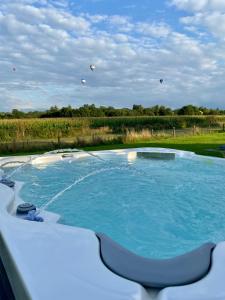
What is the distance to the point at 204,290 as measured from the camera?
1986 mm

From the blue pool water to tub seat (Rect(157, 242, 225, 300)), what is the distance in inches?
61.9

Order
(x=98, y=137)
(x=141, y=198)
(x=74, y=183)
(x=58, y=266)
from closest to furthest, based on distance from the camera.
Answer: (x=58, y=266) < (x=141, y=198) < (x=74, y=183) < (x=98, y=137)

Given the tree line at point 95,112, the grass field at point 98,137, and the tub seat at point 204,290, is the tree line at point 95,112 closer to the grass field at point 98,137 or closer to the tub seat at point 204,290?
the grass field at point 98,137

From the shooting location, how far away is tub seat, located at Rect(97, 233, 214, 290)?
2158mm

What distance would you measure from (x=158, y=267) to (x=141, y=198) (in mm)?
3800

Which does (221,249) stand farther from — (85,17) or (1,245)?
(85,17)

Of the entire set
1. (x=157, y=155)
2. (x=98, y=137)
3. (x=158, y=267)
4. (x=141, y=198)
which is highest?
(x=98, y=137)

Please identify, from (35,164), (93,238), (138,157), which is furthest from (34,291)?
(138,157)

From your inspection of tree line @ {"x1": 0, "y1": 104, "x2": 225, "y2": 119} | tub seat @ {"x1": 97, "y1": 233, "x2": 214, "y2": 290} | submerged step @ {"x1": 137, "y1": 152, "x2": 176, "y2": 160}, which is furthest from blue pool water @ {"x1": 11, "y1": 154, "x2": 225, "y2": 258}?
tree line @ {"x1": 0, "y1": 104, "x2": 225, "y2": 119}

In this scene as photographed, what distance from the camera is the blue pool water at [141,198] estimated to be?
431 centimetres

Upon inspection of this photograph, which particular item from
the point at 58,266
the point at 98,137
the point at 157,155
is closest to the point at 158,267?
the point at 58,266

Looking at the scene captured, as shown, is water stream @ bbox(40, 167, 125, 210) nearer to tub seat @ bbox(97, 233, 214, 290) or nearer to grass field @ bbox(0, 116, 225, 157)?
tub seat @ bbox(97, 233, 214, 290)

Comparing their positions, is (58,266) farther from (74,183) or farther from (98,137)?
(98,137)

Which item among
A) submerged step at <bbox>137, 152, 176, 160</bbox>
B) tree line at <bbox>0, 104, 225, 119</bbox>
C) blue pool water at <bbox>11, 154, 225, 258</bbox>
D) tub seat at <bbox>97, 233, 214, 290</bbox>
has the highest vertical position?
tree line at <bbox>0, 104, 225, 119</bbox>
